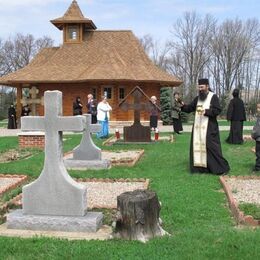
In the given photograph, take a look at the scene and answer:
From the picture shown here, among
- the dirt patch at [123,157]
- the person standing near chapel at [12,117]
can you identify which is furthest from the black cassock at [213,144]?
the person standing near chapel at [12,117]

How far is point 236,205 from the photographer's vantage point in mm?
7219

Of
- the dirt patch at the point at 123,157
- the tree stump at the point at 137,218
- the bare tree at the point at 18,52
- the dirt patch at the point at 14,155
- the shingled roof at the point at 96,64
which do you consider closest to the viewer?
the tree stump at the point at 137,218

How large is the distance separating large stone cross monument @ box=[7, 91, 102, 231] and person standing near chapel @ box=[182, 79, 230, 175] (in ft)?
14.7

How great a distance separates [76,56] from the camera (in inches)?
1225

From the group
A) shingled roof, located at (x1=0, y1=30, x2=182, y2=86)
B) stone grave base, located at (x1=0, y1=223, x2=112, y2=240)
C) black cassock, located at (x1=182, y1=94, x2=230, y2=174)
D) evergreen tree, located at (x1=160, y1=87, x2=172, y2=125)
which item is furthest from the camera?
evergreen tree, located at (x1=160, y1=87, x2=172, y2=125)

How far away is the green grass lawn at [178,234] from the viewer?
5125mm

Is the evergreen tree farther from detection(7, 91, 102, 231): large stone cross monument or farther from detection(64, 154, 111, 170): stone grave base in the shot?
detection(7, 91, 102, 231): large stone cross monument

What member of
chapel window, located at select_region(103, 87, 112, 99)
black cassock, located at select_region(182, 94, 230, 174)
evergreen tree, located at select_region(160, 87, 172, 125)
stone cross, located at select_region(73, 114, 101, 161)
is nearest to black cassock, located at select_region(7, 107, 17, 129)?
chapel window, located at select_region(103, 87, 112, 99)

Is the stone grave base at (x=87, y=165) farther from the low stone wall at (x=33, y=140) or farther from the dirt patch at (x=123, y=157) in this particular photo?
the low stone wall at (x=33, y=140)

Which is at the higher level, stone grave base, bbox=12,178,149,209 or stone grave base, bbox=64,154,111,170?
stone grave base, bbox=64,154,111,170

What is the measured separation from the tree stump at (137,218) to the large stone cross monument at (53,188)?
0.62 meters

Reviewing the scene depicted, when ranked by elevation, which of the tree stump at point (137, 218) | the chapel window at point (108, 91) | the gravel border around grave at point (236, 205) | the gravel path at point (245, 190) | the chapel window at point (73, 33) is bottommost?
the gravel path at point (245, 190)

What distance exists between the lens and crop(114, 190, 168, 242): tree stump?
568 cm

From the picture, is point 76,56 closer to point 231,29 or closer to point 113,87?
point 113,87
